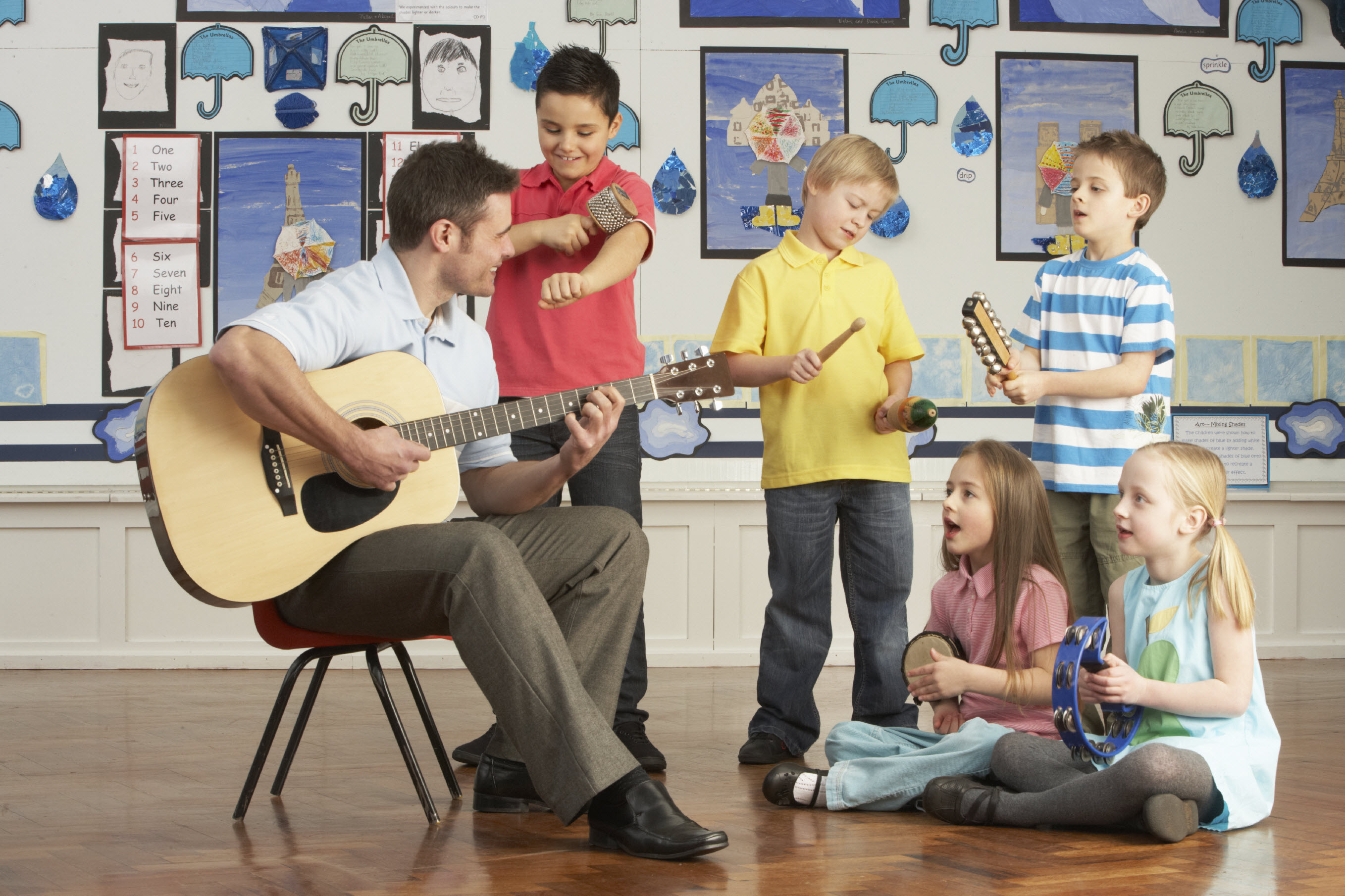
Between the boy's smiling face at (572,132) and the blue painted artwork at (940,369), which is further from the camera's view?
the blue painted artwork at (940,369)

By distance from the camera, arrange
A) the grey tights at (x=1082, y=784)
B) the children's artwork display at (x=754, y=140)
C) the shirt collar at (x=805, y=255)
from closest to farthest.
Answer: the grey tights at (x=1082, y=784) → the shirt collar at (x=805, y=255) → the children's artwork display at (x=754, y=140)

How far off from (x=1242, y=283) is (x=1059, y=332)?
Answer: 2.73 m

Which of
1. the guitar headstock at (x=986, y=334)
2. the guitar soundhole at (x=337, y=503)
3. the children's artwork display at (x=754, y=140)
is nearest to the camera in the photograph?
the guitar soundhole at (x=337, y=503)

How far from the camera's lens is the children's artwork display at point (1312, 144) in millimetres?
4906

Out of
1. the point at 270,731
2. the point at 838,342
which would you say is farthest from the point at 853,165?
the point at 270,731

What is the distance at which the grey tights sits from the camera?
1.92m

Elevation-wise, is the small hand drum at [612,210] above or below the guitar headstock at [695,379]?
above

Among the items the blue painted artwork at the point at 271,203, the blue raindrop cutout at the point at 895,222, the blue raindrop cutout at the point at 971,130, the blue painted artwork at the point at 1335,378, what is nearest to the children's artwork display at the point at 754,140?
the blue raindrop cutout at the point at 895,222

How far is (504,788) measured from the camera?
221 cm

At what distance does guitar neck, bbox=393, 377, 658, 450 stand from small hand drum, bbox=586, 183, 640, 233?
2.03ft

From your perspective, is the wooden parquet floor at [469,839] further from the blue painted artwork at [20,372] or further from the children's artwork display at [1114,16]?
the children's artwork display at [1114,16]

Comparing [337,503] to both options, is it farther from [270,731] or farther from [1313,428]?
[1313,428]

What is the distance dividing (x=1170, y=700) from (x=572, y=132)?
1695 mm

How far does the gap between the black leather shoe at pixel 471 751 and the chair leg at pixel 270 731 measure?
623mm
